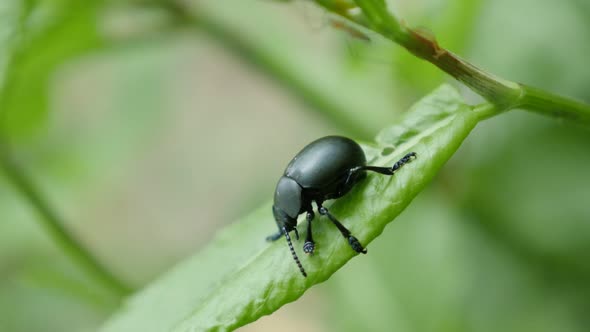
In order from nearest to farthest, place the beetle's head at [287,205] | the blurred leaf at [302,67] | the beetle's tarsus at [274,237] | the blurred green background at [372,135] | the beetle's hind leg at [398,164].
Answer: the beetle's hind leg at [398,164]
the beetle's tarsus at [274,237]
the beetle's head at [287,205]
the blurred green background at [372,135]
the blurred leaf at [302,67]

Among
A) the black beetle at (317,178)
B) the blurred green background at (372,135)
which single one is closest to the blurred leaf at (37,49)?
the blurred green background at (372,135)

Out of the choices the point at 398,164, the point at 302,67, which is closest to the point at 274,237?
the point at 398,164

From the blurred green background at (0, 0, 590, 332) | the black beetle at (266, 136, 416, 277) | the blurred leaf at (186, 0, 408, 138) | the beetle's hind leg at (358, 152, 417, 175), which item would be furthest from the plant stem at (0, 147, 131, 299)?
the beetle's hind leg at (358, 152, 417, 175)

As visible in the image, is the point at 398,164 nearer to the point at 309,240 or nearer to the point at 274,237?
the point at 309,240

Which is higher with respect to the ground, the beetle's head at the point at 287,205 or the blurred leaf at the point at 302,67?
the blurred leaf at the point at 302,67

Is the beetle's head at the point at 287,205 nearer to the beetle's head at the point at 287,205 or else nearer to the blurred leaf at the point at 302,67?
the beetle's head at the point at 287,205

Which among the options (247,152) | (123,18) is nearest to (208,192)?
(247,152)

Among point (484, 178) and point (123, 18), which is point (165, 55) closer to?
point (123, 18)

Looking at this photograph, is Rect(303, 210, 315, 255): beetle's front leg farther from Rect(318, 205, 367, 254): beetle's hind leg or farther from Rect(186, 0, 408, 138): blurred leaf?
Rect(186, 0, 408, 138): blurred leaf
